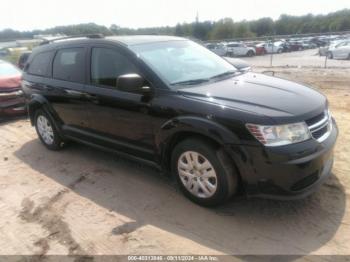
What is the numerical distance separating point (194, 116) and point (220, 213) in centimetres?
105

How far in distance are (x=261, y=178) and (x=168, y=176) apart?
151 centimetres

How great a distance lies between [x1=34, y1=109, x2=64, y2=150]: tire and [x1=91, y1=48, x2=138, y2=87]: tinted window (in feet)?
5.04

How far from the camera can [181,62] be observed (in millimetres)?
4336

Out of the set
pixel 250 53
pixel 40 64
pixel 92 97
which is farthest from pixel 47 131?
pixel 250 53

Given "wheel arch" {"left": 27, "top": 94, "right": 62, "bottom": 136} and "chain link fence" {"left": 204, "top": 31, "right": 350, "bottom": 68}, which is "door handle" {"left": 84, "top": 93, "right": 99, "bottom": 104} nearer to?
"wheel arch" {"left": 27, "top": 94, "right": 62, "bottom": 136}

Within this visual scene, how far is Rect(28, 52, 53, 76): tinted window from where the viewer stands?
5668 mm

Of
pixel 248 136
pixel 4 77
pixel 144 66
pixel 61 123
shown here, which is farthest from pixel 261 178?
pixel 4 77

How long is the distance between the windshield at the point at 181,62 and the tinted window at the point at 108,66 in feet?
0.67

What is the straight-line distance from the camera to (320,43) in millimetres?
45844

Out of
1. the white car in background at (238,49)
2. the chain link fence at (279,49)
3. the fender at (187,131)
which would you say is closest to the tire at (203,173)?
the fender at (187,131)

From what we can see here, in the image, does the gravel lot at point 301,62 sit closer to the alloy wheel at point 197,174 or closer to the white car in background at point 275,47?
the white car in background at point 275,47

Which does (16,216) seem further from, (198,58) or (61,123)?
(198,58)

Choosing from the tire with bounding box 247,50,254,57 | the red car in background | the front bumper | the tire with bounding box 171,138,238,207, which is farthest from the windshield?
the tire with bounding box 247,50,254,57

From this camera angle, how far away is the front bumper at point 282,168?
3.09 meters
